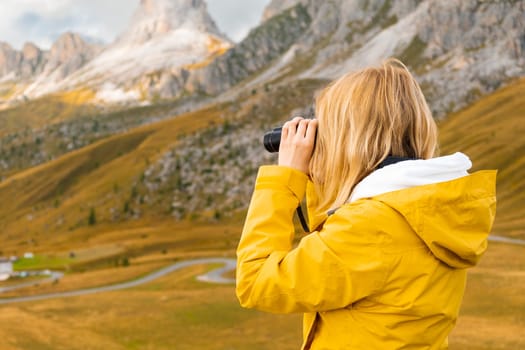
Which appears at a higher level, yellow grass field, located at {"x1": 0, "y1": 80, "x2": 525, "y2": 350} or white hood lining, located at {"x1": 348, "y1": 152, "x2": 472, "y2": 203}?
white hood lining, located at {"x1": 348, "y1": 152, "x2": 472, "y2": 203}

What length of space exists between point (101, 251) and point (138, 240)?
9051 millimetres

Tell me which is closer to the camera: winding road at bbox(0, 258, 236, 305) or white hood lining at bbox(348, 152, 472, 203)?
white hood lining at bbox(348, 152, 472, 203)

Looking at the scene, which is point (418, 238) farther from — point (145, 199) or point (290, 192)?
point (145, 199)

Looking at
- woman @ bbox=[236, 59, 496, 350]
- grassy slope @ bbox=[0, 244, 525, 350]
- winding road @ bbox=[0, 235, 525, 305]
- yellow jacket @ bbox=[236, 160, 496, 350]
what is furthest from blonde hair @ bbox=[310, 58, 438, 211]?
winding road @ bbox=[0, 235, 525, 305]

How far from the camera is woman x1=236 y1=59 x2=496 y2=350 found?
12.7 feet

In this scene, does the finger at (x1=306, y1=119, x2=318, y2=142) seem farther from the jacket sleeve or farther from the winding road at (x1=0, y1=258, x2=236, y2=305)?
the winding road at (x1=0, y1=258, x2=236, y2=305)

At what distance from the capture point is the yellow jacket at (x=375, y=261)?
3.86 meters

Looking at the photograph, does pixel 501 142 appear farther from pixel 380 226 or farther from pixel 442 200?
pixel 380 226

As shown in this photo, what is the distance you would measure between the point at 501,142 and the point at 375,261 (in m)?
106

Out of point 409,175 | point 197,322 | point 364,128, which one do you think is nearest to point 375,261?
point 409,175

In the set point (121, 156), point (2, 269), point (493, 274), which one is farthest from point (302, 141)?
point (121, 156)

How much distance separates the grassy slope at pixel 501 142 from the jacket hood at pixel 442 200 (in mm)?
67337

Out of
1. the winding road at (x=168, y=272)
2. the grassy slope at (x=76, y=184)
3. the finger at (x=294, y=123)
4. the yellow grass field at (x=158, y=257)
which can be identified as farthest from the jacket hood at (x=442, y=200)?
the grassy slope at (x=76, y=184)

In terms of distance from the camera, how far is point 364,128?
4305 mm
